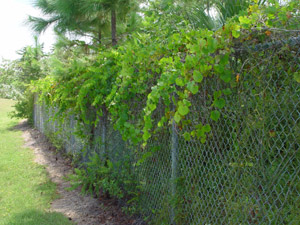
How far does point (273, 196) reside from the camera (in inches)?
92.4

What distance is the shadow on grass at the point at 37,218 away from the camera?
4.29 meters

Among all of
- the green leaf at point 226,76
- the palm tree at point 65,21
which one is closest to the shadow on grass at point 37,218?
the green leaf at point 226,76

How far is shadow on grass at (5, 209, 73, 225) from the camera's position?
4.29 metres

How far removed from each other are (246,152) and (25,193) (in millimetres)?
4650

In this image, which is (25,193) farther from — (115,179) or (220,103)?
(220,103)

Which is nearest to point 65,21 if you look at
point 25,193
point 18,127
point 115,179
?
point 25,193

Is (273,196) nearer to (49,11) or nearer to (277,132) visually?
(277,132)

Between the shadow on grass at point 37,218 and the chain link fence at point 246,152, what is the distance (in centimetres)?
182

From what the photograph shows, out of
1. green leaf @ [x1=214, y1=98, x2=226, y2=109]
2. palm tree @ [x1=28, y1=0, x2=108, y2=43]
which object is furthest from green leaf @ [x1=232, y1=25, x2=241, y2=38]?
palm tree @ [x1=28, y1=0, x2=108, y2=43]

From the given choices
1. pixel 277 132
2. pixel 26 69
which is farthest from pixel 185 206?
pixel 26 69

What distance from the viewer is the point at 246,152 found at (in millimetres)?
2404

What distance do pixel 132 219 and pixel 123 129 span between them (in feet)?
4.54

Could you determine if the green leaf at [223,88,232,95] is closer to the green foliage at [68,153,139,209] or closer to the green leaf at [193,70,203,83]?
the green leaf at [193,70,203,83]

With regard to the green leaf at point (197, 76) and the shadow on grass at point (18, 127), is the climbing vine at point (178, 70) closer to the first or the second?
the green leaf at point (197, 76)
